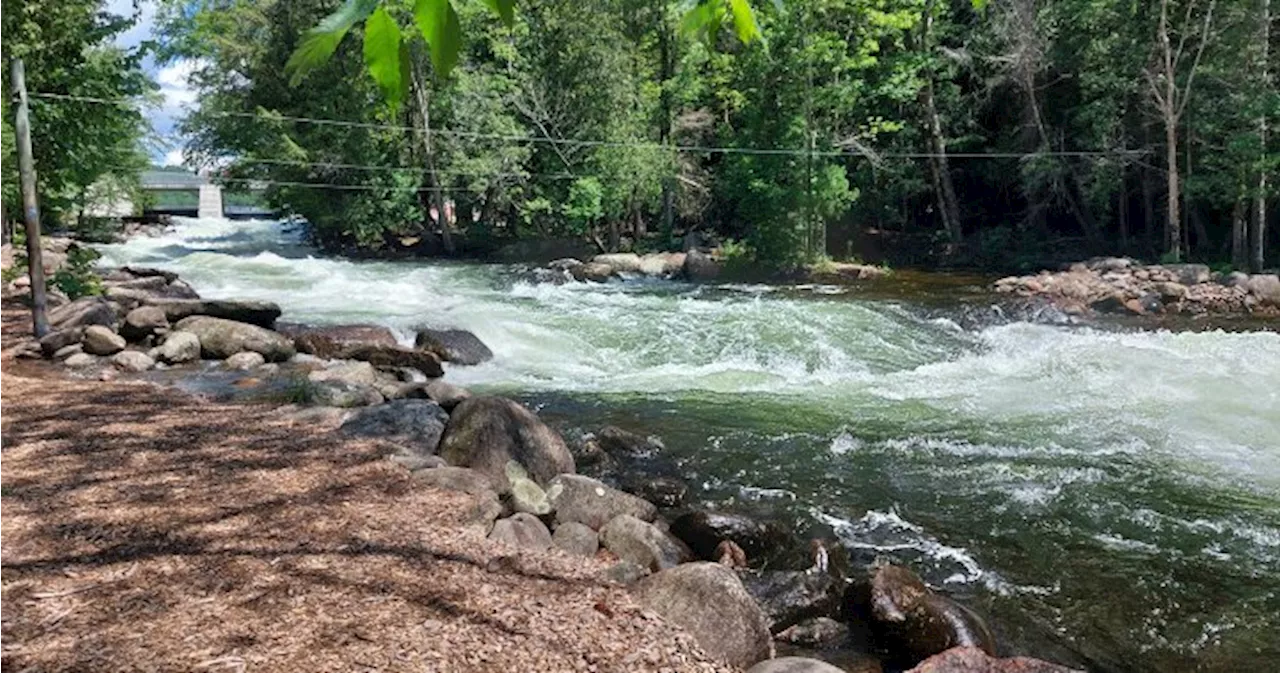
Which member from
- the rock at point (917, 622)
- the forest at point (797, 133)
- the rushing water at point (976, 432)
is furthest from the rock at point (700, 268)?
the rock at point (917, 622)

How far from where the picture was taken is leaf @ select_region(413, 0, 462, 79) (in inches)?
34.3

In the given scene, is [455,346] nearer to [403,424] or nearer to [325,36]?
[403,424]

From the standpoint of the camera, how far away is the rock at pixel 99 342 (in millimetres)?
9414

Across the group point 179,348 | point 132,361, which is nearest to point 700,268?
point 179,348

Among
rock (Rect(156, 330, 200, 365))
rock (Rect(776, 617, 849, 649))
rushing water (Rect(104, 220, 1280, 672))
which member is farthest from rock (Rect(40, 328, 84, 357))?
rock (Rect(776, 617, 849, 649))

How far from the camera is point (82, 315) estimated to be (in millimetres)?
10492

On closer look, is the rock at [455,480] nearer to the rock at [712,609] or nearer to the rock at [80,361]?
the rock at [712,609]

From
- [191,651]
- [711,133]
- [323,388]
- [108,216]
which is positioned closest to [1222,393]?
[323,388]

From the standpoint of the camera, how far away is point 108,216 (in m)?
32.6

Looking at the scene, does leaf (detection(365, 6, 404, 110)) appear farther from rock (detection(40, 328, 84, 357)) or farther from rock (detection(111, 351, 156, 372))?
rock (detection(40, 328, 84, 357))

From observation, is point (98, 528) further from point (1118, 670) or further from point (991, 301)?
point (991, 301)

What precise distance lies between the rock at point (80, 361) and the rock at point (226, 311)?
2.08 meters

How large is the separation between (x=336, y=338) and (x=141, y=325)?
216cm

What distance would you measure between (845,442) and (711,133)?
18895 millimetres
